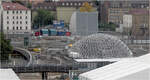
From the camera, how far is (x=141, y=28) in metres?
28.3

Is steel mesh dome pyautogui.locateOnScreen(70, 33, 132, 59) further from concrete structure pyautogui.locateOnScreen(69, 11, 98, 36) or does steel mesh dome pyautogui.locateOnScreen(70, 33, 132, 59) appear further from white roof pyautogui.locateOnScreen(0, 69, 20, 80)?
concrete structure pyautogui.locateOnScreen(69, 11, 98, 36)

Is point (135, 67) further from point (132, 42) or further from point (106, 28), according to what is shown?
point (106, 28)

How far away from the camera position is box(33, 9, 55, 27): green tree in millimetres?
30797

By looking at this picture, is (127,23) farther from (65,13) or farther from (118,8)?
(65,13)

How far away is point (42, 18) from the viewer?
30.8 meters

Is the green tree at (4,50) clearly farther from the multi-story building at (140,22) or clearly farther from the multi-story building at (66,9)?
the multi-story building at (66,9)

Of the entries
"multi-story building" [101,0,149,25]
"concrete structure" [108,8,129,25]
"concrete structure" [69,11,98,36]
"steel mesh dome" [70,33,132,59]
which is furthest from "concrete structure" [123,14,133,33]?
"steel mesh dome" [70,33,132,59]

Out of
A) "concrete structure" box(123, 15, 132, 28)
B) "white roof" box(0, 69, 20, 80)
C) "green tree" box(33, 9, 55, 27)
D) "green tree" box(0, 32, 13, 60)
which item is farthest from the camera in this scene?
"green tree" box(33, 9, 55, 27)

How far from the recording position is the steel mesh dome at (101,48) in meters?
14.8

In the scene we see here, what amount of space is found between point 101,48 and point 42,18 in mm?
16049

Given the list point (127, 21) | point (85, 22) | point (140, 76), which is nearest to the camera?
point (140, 76)

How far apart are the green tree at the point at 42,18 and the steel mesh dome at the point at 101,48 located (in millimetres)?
15386

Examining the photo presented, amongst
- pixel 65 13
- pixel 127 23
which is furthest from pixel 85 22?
pixel 65 13

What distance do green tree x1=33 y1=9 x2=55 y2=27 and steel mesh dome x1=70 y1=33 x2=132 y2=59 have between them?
15.4 metres
